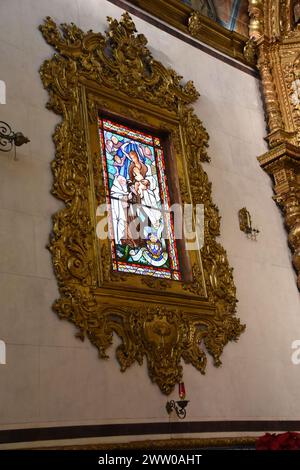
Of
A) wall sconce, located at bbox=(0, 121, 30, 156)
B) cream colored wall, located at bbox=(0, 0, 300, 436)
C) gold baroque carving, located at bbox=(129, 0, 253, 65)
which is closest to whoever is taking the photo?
cream colored wall, located at bbox=(0, 0, 300, 436)

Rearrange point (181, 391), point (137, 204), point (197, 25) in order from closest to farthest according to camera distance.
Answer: point (181, 391)
point (137, 204)
point (197, 25)

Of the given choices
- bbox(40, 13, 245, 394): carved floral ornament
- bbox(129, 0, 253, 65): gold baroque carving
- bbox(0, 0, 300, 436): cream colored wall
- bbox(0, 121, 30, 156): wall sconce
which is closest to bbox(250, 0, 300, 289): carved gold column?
bbox(0, 0, 300, 436): cream colored wall

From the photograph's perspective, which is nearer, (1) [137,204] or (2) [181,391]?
(2) [181,391]

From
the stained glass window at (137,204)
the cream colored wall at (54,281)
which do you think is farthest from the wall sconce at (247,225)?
the stained glass window at (137,204)

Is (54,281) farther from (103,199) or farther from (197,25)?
(197,25)

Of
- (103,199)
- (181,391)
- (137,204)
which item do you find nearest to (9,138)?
(103,199)

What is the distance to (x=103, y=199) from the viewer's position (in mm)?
6199

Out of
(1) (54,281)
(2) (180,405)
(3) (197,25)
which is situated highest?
(3) (197,25)

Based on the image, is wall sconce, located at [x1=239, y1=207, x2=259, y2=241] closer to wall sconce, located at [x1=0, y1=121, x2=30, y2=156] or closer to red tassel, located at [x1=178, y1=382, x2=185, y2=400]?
red tassel, located at [x1=178, y1=382, x2=185, y2=400]

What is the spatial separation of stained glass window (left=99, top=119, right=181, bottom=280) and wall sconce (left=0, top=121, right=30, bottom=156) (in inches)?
48.1

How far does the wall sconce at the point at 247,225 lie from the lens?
7701 mm

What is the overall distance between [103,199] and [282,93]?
14.4 ft

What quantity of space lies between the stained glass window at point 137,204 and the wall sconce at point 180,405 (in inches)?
50.3

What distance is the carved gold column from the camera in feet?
27.6
